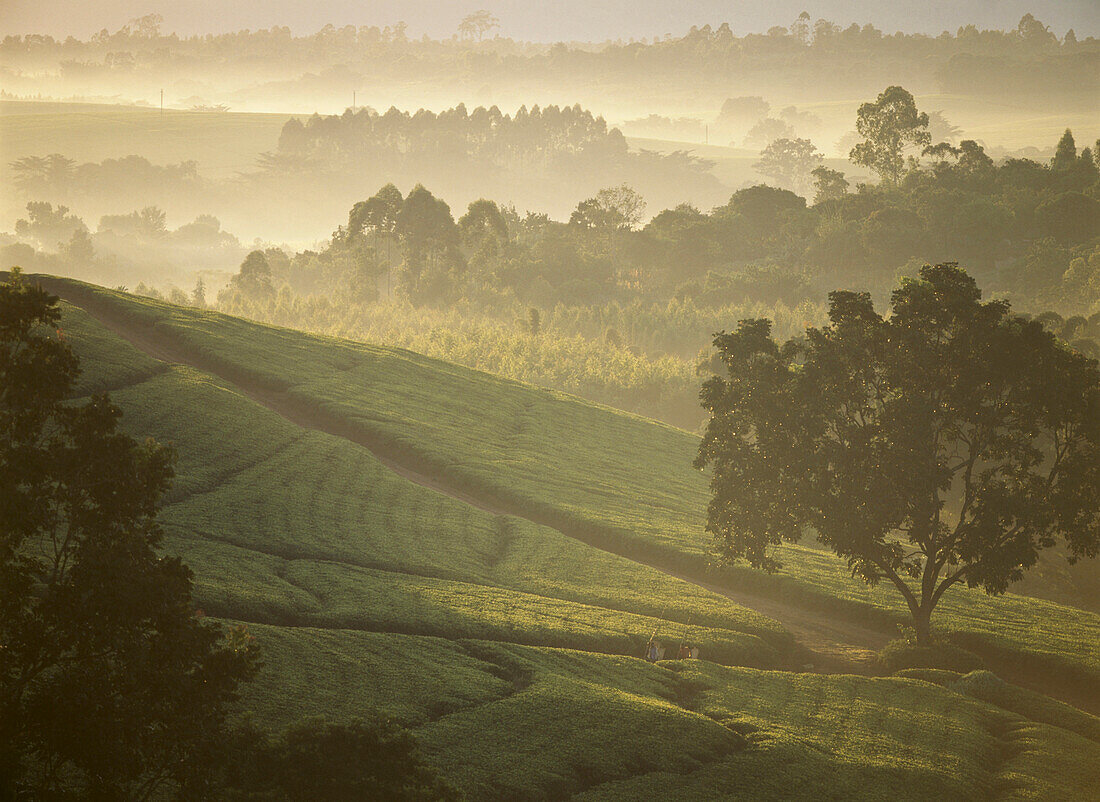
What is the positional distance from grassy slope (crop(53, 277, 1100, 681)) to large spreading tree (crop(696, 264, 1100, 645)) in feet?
21.5

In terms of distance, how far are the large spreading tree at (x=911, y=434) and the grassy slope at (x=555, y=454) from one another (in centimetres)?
656

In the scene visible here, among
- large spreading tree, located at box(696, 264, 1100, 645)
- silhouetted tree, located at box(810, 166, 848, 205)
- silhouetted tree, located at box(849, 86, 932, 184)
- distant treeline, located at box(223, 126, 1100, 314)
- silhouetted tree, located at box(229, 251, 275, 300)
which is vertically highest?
silhouetted tree, located at box(849, 86, 932, 184)

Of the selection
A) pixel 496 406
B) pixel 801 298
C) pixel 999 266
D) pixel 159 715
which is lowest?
pixel 159 715

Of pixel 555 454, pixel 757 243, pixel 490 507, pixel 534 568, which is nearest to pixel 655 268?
pixel 757 243

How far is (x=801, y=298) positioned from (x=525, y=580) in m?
95.9

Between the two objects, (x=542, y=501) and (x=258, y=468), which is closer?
(x=258, y=468)

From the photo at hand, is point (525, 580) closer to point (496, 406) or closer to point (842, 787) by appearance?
point (842, 787)

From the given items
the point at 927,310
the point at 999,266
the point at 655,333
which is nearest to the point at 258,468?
the point at 927,310

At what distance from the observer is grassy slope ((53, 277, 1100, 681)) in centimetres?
4697

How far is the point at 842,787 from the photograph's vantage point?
89.9 ft

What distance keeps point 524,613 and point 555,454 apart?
1070 inches

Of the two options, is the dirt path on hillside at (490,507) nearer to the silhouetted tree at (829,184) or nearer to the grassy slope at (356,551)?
the grassy slope at (356,551)

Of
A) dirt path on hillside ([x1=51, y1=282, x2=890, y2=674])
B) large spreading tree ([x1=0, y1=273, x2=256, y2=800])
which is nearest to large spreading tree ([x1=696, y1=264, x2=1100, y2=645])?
dirt path on hillside ([x1=51, y1=282, x2=890, y2=674])

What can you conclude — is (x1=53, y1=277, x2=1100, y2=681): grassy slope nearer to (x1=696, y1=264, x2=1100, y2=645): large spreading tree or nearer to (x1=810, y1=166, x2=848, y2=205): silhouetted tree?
(x1=696, y1=264, x2=1100, y2=645): large spreading tree
